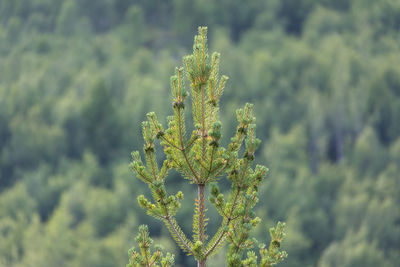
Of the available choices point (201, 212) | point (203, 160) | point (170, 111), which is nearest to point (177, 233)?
point (201, 212)

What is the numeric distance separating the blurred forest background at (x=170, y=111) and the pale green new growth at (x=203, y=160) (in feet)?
91.2

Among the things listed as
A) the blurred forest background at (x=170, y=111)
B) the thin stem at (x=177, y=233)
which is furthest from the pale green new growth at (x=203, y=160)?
the blurred forest background at (x=170, y=111)

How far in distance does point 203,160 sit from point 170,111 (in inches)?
1891

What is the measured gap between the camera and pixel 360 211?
46.5m

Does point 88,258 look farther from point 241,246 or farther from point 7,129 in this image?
point 241,246

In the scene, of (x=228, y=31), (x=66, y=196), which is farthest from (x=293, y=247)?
(x=228, y=31)

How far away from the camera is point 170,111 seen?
54.9 m

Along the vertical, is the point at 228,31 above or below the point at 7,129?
above

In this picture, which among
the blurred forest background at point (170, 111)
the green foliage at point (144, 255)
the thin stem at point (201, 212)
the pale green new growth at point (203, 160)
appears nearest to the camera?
the pale green new growth at point (203, 160)

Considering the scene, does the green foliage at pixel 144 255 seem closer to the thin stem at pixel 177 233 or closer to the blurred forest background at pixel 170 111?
the thin stem at pixel 177 233

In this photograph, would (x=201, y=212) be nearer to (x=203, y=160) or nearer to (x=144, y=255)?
(x=203, y=160)

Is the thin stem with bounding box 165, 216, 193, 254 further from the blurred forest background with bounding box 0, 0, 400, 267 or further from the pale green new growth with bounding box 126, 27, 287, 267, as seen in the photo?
the blurred forest background with bounding box 0, 0, 400, 267

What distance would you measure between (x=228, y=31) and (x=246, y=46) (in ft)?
17.8

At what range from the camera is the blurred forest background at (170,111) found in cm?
4444
